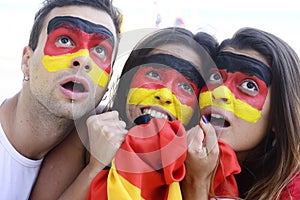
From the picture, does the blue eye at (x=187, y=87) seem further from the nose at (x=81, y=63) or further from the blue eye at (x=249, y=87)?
the nose at (x=81, y=63)

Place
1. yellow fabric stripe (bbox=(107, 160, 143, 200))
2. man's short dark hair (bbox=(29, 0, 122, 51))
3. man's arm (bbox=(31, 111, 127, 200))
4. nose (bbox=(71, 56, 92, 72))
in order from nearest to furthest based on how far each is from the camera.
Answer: yellow fabric stripe (bbox=(107, 160, 143, 200)) < man's arm (bbox=(31, 111, 127, 200)) < nose (bbox=(71, 56, 92, 72)) < man's short dark hair (bbox=(29, 0, 122, 51))

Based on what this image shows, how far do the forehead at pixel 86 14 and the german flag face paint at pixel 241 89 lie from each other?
40 centimetres

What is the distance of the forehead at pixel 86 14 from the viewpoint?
1359mm

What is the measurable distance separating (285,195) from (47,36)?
912 millimetres

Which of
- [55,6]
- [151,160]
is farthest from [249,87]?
[55,6]

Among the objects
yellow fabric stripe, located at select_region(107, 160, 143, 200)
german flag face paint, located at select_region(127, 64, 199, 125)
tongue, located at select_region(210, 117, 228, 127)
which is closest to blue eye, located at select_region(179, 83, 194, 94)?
german flag face paint, located at select_region(127, 64, 199, 125)

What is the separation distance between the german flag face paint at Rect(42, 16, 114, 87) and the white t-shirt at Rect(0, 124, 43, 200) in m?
0.31

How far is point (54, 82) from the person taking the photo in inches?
50.8

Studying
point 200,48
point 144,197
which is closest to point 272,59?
point 200,48

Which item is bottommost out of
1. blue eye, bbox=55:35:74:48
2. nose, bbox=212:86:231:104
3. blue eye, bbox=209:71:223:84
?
nose, bbox=212:86:231:104

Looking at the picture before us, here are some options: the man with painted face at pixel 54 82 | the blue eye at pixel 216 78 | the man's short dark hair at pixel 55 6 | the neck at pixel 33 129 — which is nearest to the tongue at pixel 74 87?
the man with painted face at pixel 54 82

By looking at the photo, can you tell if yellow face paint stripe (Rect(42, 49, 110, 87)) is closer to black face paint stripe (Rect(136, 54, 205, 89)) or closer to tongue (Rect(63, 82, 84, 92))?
tongue (Rect(63, 82, 84, 92))

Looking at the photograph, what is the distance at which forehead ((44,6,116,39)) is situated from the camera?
1359mm

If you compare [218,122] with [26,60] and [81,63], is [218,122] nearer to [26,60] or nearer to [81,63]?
[81,63]
